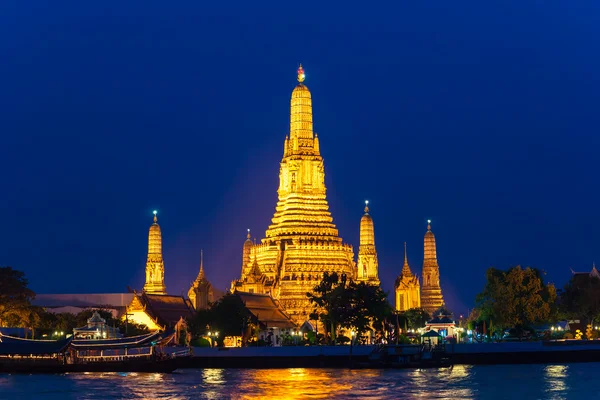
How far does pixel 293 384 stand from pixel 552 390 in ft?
46.4

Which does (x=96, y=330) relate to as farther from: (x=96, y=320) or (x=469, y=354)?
(x=469, y=354)

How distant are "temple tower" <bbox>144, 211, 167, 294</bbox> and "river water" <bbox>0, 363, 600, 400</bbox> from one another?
36390mm

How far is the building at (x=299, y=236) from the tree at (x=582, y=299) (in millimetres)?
20420

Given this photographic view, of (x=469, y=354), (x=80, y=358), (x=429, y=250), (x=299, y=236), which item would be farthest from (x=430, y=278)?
(x=80, y=358)

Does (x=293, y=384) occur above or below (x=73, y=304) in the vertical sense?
below

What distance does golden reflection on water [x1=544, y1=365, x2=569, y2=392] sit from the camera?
229ft

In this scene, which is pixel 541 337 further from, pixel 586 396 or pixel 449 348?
pixel 586 396

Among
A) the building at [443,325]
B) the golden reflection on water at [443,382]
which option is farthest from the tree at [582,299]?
the golden reflection on water at [443,382]

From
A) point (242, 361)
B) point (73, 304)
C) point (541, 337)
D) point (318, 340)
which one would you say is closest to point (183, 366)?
point (242, 361)

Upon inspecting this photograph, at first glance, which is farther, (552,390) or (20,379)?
Result: (20,379)

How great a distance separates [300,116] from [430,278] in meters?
27.6

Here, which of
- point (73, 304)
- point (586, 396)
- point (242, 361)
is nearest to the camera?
point (586, 396)

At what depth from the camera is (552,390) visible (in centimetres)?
6869

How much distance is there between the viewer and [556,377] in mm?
77250
